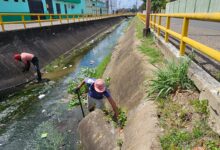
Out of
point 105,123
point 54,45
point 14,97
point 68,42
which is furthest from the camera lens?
point 68,42

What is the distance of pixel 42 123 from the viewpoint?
6125 millimetres

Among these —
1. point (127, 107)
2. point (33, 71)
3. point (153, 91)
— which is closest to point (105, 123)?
point (127, 107)

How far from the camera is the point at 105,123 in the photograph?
4.86m

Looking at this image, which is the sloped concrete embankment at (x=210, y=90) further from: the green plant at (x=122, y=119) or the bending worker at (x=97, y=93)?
the bending worker at (x=97, y=93)

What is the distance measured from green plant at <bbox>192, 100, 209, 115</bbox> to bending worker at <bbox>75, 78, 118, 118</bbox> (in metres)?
2.02

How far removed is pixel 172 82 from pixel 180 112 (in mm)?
676

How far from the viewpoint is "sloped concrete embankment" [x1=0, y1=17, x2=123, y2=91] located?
930 cm

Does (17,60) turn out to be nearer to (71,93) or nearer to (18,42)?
(18,42)

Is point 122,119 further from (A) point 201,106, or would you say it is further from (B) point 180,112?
(A) point 201,106

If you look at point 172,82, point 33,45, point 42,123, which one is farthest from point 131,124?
point 33,45

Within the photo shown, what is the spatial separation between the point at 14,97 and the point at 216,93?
7094mm

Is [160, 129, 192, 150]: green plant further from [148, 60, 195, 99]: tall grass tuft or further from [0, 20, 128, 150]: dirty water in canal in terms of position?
[0, 20, 128, 150]: dirty water in canal

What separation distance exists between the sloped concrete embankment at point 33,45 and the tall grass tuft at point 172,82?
22.2 ft

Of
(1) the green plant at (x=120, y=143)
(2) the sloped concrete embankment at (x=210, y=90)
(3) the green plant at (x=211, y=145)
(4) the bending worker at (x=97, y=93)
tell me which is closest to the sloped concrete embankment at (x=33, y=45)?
(4) the bending worker at (x=97, y=93)
